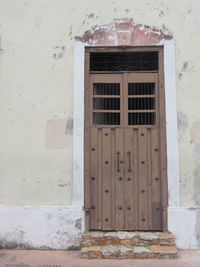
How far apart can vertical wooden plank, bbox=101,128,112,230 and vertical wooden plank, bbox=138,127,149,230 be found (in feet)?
1.60

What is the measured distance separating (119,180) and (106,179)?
0.70ft

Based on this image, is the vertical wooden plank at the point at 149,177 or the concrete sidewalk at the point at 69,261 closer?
the concrete sidewalk at the point at 69,261

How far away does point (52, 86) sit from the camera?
199 inches

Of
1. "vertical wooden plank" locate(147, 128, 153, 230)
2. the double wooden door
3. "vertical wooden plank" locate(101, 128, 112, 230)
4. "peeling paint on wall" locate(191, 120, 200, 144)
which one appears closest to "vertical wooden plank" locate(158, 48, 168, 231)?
the double wooden door

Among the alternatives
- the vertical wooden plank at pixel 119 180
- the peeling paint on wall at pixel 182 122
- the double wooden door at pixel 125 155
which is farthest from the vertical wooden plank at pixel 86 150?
the peeling paint on wall at pixel 182 122

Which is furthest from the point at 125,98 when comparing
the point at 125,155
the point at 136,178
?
the point at 136,178

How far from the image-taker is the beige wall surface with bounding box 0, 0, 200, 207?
16.0 feet

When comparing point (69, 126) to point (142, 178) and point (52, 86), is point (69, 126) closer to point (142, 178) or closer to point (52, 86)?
point (52, 86)

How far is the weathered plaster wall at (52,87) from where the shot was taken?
4.88m

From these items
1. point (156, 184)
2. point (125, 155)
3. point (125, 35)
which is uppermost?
point (125, 35)

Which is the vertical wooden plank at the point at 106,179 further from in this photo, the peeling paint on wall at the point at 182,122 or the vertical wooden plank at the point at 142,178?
the peeling paint on wall at the point at 182,122

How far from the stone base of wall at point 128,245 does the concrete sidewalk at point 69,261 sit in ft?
0.34

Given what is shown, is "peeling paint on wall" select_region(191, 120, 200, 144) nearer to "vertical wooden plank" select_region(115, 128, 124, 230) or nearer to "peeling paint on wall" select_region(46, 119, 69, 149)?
"vertical wooden plank" select_region(115, 128, 124, 230)

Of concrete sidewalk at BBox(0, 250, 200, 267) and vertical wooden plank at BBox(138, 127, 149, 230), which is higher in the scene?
vertical wooden plank at BBox(138, 127, 149, 230)
